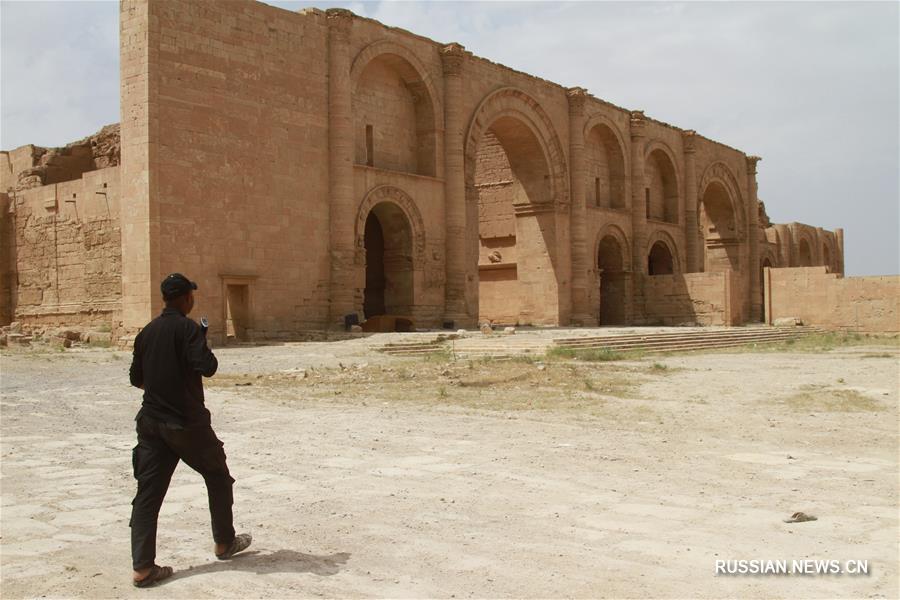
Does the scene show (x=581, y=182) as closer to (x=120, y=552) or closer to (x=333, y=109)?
(x=333, y=109)

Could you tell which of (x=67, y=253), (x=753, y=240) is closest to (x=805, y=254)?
(x=753, y=240)

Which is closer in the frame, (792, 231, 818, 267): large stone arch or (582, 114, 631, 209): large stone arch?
(582, 114, 631, 209): large stone arch

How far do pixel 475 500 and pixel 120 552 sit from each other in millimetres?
2100

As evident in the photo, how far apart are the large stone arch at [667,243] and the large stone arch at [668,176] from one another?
4.16ft

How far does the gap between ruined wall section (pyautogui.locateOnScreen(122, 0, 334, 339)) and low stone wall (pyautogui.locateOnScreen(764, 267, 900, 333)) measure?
56.0ft

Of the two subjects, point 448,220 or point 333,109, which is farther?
point 448,220

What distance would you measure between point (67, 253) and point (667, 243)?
84.3 feet

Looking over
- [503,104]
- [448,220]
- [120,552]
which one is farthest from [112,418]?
[503,104]

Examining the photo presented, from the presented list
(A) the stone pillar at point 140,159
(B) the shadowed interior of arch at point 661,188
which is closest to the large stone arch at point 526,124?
(B) the shadowed interior of arch at point 661,188

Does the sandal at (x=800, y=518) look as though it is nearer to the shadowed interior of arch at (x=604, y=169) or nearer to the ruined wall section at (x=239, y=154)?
the ruined wall section at (x=239, y=154)

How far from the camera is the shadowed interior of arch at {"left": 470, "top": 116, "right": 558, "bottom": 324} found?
104 ft

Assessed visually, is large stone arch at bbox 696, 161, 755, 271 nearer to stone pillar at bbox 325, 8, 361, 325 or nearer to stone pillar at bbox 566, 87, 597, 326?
stone pillar at bbox 566, 87, 597, 326

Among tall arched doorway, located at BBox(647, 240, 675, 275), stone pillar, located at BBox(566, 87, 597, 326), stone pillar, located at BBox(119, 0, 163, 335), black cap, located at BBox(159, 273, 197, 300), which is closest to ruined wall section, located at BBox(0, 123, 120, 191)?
stone pillar, located at BBox(119, 0, 163, 335)

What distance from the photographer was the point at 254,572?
414 cm
